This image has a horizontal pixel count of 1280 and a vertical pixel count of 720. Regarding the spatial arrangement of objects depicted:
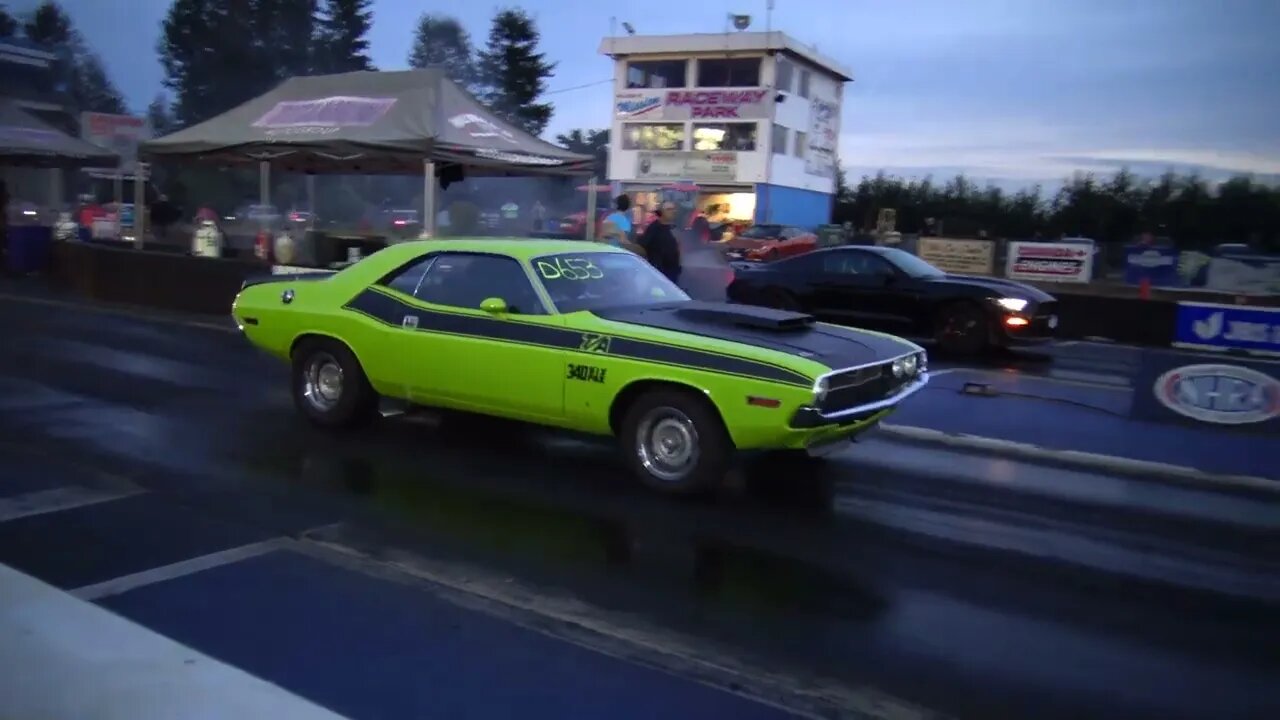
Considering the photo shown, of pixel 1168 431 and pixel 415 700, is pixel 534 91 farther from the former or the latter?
pixel 415 700

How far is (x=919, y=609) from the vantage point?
5.01 metres

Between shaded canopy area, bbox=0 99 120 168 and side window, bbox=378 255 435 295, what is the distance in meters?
19.6

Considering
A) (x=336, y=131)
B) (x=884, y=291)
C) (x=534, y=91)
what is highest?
(x=534, y=91)

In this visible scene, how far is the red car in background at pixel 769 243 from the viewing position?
35156 millimetres

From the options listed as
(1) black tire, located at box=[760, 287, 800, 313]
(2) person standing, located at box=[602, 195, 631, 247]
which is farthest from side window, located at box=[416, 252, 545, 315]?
(1) black tire, located at box=[760, 287, 800, 313]

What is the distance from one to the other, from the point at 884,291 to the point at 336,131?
7.82 meters

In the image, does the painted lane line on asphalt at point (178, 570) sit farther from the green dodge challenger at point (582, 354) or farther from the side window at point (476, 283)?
the side window at point (476, 283)

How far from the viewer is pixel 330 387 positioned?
8516mm

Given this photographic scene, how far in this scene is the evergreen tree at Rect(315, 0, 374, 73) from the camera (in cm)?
6322

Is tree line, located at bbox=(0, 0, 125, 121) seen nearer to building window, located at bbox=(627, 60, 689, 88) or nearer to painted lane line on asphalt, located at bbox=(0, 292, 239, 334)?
building window, located at bbox=(627, 60, 689, 88)

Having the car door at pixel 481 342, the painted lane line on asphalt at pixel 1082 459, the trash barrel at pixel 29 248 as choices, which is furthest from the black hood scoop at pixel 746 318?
the trash barrel at pixel 29 248

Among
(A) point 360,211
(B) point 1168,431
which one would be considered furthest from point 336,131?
(A) point 360,211

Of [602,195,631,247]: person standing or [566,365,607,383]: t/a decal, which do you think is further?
[602,195,631,247]: person standing

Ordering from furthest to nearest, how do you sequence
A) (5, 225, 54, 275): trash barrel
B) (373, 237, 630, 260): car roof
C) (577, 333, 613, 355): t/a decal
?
(5, 225, 54, 275): trash barrel < (373, 237, 630, 260): car roof < (577, 333, 613, 355): t/a decal
